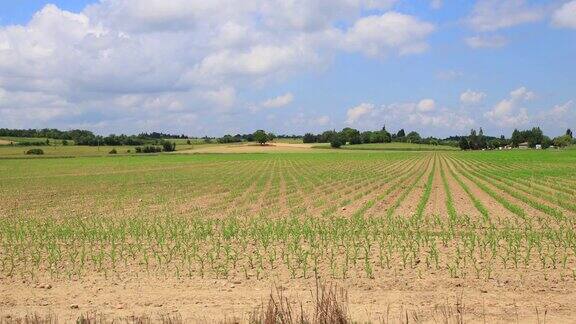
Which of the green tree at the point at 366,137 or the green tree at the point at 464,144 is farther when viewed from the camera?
the green tree at the point at 366,137

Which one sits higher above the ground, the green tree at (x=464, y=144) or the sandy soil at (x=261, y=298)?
the green tree at (x=464, y=144)

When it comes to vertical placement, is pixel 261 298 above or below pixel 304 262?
below

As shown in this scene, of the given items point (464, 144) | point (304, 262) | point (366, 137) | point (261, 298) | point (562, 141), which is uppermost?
point (366, 137)

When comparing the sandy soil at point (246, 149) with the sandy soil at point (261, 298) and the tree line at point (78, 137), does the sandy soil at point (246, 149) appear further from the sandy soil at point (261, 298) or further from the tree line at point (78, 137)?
the sandy soil at point (261, 298)

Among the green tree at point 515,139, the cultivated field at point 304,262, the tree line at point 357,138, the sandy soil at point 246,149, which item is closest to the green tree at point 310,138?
the tree line at point 357,138

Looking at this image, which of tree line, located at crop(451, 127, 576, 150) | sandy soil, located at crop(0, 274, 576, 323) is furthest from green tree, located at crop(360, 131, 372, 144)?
sandy soil, located at crop(0, 274, 576, 323)

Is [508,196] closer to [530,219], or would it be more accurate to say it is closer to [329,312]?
[530,219]

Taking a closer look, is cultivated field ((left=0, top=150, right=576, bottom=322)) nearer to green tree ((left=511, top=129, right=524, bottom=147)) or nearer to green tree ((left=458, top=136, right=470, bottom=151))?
green tree ((left=458, top=136, right=470, bottom=151))

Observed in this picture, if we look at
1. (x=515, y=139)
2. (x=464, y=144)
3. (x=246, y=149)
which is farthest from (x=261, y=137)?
(x=515, y=139)

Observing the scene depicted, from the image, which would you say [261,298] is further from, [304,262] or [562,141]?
[562,141]

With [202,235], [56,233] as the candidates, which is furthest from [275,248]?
[56,233]

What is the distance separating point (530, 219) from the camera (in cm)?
1727

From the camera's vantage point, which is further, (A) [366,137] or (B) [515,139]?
(B) [515,139]

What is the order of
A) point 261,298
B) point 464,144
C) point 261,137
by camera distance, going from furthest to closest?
point 464,144 < point 261,137 < point 261,298
